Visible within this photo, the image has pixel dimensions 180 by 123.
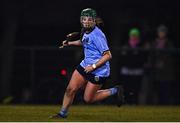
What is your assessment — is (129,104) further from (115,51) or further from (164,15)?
(164,15)

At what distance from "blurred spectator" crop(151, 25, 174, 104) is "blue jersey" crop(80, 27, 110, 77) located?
5.83 meters

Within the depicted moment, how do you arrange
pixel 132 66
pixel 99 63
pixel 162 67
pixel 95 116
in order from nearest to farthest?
pixel 99 63 → pixel 95 116 → pixel 132 66 → pixel 162 67

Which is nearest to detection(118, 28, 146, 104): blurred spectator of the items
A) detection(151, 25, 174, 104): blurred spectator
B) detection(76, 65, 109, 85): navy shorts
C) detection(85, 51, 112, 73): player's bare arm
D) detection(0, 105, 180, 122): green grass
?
detection(151, 25, 174, 104): blurred spectator

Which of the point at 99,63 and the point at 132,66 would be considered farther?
the point at 132,66

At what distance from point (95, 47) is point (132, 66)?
597cm

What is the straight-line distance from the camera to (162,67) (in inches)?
754

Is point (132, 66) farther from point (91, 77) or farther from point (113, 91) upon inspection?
point (91, 77)

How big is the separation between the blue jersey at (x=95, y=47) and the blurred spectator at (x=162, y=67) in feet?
19.1

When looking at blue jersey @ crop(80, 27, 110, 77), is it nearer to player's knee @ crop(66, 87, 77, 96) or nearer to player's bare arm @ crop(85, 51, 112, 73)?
player's bare arm @ crop(85, 51, 112, 73)

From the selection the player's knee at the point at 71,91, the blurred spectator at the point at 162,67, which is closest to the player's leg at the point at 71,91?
the player's knee at the point at 71,91

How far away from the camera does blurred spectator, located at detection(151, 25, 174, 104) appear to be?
19.0m

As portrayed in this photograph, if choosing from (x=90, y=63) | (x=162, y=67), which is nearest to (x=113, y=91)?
(x=90, y=63)

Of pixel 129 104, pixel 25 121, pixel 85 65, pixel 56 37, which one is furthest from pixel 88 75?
pixel 56 37

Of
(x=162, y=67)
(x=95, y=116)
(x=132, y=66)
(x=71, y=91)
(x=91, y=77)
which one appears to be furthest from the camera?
(x=162, y=67)
